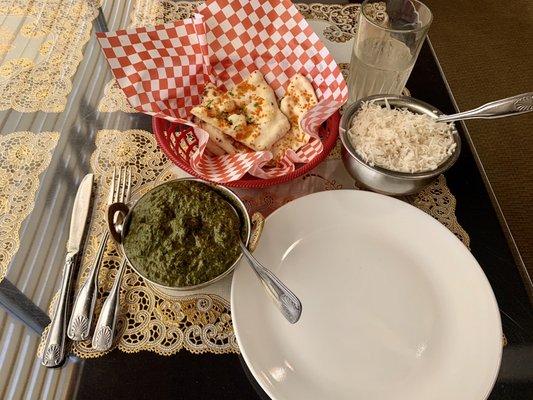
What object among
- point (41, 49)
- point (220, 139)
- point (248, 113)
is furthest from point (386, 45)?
point (41, 49)

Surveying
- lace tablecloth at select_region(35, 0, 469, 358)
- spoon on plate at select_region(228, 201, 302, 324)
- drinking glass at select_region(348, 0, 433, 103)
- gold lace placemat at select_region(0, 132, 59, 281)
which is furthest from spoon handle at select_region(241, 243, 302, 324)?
drinking glass at select_region(348, 0, 433, 103)

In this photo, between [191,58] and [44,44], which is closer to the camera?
[191,58]

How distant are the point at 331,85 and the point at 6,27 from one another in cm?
129

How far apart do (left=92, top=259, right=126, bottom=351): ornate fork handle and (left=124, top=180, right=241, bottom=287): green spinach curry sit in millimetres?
112

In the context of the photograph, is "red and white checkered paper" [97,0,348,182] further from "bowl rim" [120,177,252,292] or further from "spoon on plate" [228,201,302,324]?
"spoon on plate" [228,201,302,324]

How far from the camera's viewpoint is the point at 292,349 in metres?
0.84

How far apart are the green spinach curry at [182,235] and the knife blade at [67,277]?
0.61 ft

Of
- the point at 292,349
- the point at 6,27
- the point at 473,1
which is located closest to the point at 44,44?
the point at 6,27

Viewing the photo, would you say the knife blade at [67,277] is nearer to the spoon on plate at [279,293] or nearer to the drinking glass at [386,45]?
the spoon on plate at [279,293]

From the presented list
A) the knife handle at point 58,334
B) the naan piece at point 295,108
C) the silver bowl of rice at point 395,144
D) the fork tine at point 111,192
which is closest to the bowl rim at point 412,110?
the silver bowl of rice at point 395,144

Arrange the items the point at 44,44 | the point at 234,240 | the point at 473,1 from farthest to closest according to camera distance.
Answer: the point at 473,1 → the point at 44,44 → the point at 234,240

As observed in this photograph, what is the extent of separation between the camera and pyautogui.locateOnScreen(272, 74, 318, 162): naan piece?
1.17 m

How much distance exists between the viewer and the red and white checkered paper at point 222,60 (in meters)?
1.12

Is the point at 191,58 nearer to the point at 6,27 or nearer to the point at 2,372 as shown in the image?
the point at 6,27
